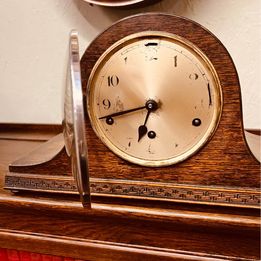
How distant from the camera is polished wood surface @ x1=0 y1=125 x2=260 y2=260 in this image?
62 cm

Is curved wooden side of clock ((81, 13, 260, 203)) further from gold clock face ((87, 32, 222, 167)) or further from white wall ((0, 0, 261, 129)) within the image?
white wall ((0, 0, 261, 129))

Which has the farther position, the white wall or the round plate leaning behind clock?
the white wall

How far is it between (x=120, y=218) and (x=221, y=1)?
2.06ft

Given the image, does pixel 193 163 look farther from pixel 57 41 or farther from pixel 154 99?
pixel 57 41

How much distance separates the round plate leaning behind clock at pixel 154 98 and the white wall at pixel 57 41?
278mm

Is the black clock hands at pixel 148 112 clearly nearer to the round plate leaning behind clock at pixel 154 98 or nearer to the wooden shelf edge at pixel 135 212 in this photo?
the round plate leaning behind clock at pixel 154 98

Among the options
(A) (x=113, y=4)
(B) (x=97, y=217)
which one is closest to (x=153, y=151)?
(B) (x=97, y=217)

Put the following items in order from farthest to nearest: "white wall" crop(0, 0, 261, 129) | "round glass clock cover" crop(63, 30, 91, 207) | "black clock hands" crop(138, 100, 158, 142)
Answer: "white wall" crop(0, 0, 261, 129) → "black clock hands" crop(138, 100, 158, 142) → "round glass clock cover" crop(63, 30, 91, 207)

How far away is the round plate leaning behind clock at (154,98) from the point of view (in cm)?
61

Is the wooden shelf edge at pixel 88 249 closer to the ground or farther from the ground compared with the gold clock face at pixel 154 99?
closer to the ground

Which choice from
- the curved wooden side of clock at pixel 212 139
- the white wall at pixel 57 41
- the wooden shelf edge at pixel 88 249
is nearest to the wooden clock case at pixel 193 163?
the curved wooden side of clock at pixel 212 139

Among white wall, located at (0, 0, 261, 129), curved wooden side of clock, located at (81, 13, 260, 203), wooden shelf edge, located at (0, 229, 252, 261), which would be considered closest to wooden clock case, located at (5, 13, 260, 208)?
curved wooden side of clock, located at (81, 13, 260, 203)

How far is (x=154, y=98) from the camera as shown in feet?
2.06

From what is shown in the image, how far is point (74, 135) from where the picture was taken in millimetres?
534
